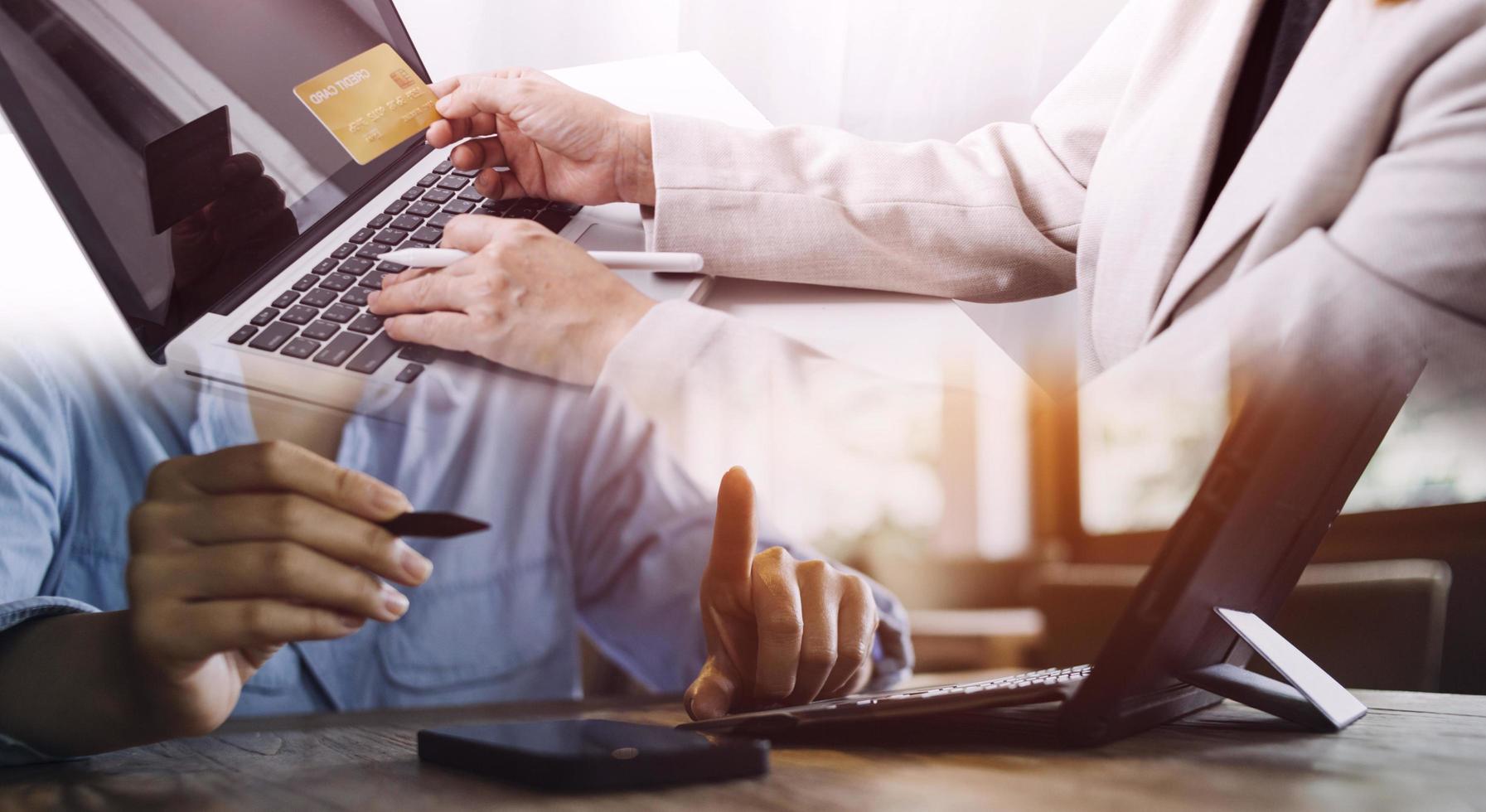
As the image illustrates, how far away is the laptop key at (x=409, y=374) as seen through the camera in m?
0.29

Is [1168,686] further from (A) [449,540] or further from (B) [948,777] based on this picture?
(A) [449,540]

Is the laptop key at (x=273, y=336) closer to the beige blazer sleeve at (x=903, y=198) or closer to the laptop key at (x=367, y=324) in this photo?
the laptop key at (x=367, y=324)

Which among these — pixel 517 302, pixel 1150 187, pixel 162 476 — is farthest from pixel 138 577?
pixel 1150 187

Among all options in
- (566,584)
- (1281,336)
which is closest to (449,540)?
(566,584)

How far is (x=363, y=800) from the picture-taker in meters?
0.18

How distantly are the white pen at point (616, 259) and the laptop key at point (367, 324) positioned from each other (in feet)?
0.07

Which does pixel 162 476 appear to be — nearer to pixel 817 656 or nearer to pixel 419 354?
pixel 419 354

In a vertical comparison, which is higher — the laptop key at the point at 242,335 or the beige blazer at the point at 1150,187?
the beige blazer at the point at 1150,187

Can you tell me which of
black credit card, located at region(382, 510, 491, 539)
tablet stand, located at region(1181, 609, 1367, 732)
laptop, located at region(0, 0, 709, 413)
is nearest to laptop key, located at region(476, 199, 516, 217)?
laptop, located at region(0, 0, 709, 413)

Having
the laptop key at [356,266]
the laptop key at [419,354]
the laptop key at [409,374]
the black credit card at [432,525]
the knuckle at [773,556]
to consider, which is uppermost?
the laptop key at [356,266]

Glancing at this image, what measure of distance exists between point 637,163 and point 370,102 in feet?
0.33

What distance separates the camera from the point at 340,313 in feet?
0.96

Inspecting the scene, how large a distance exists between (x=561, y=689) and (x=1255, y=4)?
0.37 meters

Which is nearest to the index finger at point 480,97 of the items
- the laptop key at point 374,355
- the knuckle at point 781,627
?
the laptop key at point 374,355
